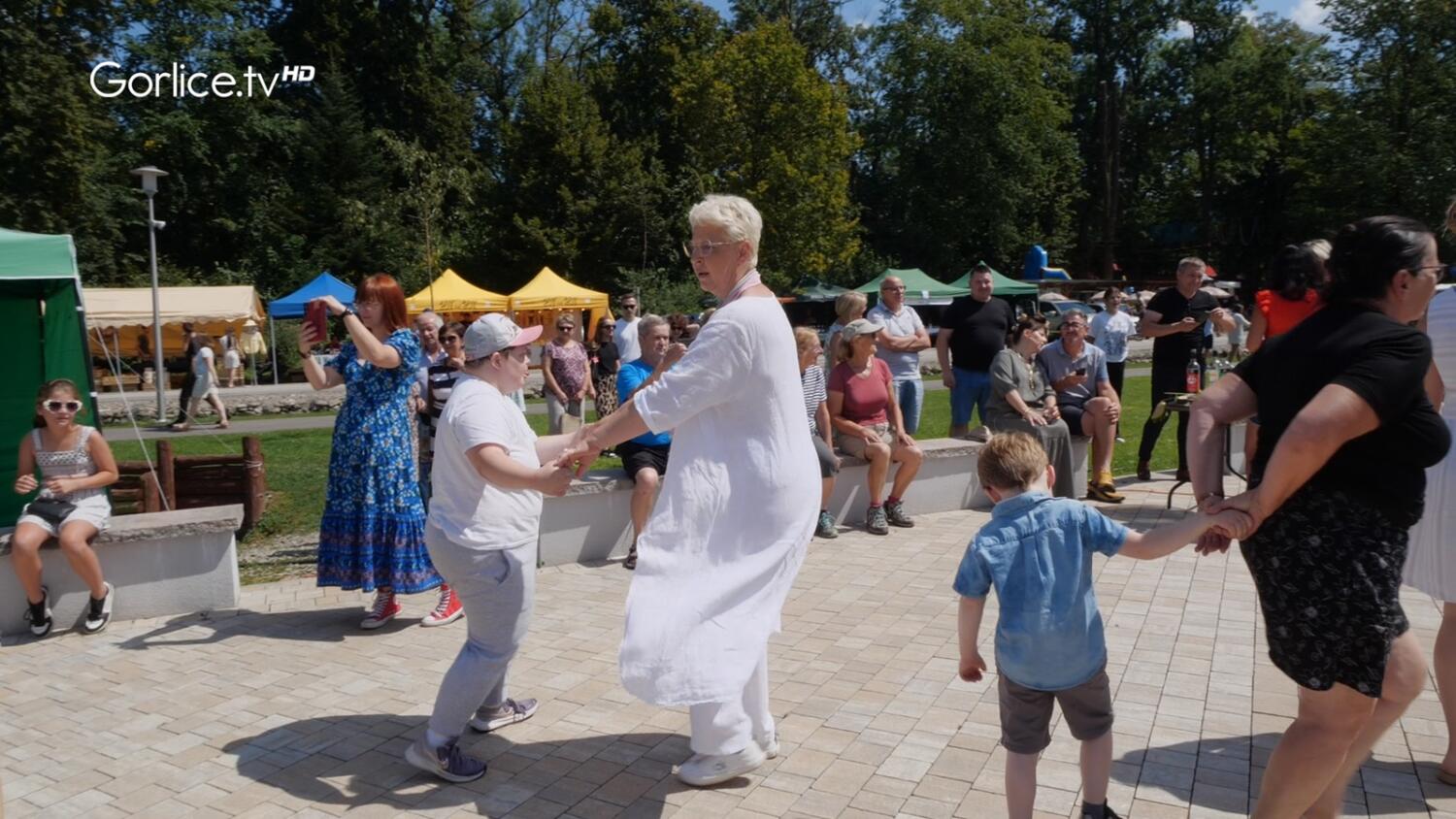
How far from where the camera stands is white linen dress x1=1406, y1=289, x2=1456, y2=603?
344 centimetres

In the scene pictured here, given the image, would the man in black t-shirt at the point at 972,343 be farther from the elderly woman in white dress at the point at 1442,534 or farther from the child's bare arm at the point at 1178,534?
the child's bare arm at the point at 1178,534

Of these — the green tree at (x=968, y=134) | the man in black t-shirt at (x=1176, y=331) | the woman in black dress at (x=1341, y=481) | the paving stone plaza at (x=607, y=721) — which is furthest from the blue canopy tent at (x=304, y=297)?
the green tree at (x=968, y=134)

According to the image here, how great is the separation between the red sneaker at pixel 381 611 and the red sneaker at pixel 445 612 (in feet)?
0.63

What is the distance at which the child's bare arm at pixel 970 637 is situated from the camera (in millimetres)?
3047

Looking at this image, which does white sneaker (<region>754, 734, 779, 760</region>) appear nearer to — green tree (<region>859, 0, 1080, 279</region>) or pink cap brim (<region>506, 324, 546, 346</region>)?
pink cap brim (<region>506, 324, 546, 346</region>)

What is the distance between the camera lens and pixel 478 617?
149 inches

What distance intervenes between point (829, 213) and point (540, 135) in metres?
10.5

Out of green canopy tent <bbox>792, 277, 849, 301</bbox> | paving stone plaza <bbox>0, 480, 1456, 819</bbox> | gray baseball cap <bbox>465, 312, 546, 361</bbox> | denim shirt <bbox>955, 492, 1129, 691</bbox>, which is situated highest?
green canopy tent <bbox>792, 277, 849, 301</bbox>

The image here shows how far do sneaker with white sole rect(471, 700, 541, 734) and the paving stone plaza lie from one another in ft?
0.16

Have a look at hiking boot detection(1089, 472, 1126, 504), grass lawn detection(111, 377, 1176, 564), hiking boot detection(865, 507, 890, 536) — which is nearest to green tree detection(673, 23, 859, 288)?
grass lawn detection(111, 377, 1176, 564)

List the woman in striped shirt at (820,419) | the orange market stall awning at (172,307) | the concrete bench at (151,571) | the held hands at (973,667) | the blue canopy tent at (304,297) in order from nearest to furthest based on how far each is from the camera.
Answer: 1. the held hands at (973,667)
2. the concrete bench at (151,571)
3. the woman in striped shirt at (820,419)
4. the blue canopy tent at (304,297)
5. the orange market stall awning at (172,307)

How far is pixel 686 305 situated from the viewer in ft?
108

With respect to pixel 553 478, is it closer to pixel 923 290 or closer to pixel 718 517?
pixel 718 517

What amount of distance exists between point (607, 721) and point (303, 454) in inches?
428
